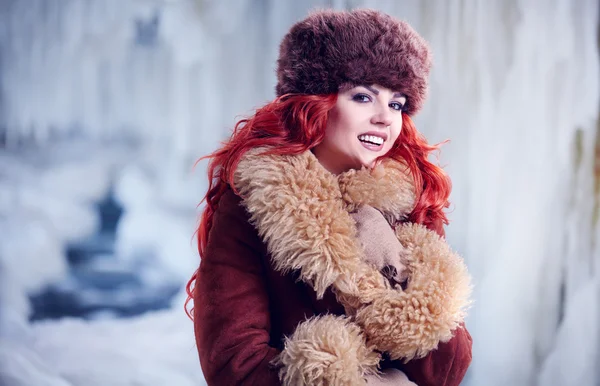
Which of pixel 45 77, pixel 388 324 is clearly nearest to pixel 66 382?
pixel 45 77

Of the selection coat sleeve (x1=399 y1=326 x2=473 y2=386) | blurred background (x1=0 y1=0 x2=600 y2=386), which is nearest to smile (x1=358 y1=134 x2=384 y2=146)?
coat sleeve (x1=399 y1=326 x2=473 y2=386)

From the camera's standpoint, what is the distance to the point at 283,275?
0.97 metres

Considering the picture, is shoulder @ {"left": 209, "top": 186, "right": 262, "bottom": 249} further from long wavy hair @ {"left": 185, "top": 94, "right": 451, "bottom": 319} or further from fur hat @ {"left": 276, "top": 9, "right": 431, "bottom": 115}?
fur hat @ {"left": 276, "top": 9, "right": 431, "bottom": 115}

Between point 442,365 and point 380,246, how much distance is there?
0.69 ft

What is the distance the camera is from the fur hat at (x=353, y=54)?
1019 millimetres

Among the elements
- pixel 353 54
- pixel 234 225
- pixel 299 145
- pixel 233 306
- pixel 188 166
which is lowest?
pixel 188 166

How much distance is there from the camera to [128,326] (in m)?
2.28

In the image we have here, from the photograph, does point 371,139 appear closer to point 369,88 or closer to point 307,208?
point 369,88

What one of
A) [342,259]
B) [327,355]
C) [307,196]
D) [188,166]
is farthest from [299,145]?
[188,166]

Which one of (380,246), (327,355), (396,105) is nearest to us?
(327,355)

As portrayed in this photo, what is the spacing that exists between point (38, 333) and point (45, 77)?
98cm

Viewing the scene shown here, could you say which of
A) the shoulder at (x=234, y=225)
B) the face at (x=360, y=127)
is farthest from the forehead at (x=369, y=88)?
A: the shoulder at (x=234, y=225)

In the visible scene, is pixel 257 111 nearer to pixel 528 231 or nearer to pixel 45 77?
pixel 45 77

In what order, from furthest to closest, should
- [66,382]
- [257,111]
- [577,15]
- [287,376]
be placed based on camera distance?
[577,15] → [66,382] → [257,111] → [287,376]
